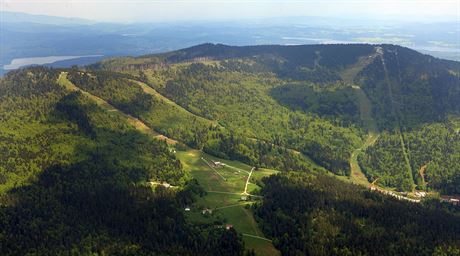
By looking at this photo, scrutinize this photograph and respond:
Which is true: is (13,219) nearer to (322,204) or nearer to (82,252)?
(82,252)

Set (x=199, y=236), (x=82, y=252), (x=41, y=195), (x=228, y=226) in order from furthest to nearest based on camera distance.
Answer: (x=41, y=195) < (x=228, y=226) < (x=199, y=236) < (x=82, y=252)

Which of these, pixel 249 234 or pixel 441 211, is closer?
pixel 249 234

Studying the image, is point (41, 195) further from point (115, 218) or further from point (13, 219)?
point (115, 218)

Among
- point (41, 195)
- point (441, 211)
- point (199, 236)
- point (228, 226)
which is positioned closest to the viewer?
point (199, 236)

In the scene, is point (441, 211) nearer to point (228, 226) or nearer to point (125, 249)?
point (228, 226)

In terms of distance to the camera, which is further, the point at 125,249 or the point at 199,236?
the point at 199,236

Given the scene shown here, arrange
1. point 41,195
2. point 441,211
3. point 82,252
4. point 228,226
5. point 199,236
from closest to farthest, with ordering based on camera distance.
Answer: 1. point 82,252
2. point 199,236
3. point 228,226
4. point 41,195
5. point 441,211

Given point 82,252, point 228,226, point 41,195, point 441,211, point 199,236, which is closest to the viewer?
point 82,252

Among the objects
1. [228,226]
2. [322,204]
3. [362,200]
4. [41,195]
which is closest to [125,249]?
[228,226]

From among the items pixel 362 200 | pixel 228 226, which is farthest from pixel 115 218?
pixel 362 200
